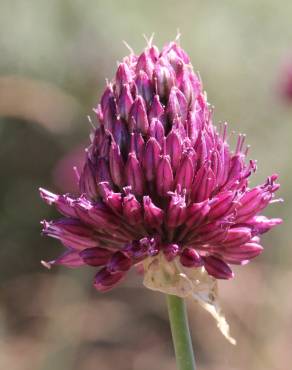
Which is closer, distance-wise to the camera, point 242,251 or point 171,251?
point 171,251

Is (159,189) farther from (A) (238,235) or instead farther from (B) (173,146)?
(A) (238,235)

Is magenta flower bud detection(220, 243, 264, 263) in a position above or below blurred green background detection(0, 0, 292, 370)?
below

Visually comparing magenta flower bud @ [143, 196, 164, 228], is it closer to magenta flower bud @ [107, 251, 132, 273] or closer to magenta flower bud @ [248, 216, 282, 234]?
magenta flower bud @ [107, 251, 132, 273]

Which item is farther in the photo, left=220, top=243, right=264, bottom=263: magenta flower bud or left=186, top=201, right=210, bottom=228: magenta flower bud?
left=220, top=243, right=264, bottom=263: magenta flower bud

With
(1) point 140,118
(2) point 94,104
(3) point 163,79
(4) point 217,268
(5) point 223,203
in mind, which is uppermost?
(2) point 94,104

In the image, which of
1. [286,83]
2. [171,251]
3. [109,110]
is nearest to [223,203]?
[171,251]

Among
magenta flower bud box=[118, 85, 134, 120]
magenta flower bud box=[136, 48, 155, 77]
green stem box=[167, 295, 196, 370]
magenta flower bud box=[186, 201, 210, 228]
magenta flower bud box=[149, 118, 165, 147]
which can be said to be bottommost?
green stem box=[167, 295, 196, 370]

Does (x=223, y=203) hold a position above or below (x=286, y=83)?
below

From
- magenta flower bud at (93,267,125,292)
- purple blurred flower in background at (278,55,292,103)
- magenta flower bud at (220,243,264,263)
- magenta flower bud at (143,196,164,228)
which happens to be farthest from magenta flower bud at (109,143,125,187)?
purple blurred flower in background at (278,55,292,103)
